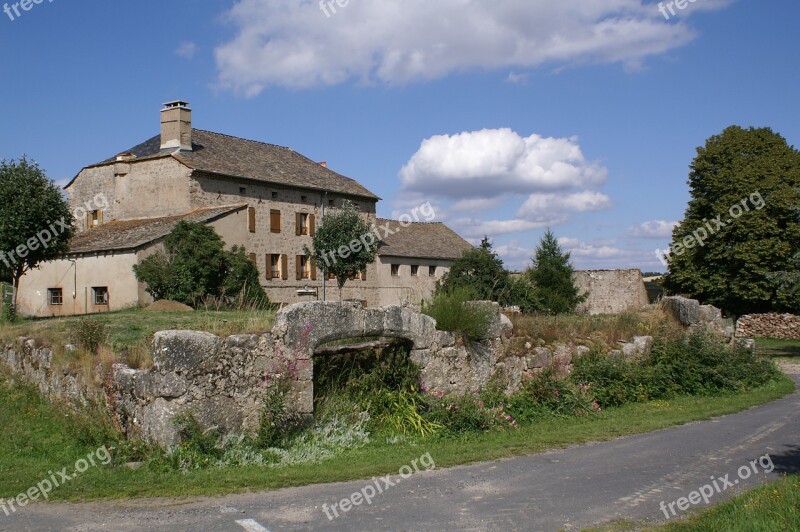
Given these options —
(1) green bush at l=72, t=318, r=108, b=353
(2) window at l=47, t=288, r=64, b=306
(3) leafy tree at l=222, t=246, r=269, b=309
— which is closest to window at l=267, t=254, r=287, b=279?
(3) leafy tree at l=222, t=246, r=269, b=309

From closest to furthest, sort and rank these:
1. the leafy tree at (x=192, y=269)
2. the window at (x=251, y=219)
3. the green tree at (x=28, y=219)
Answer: the green tree at (x=28, y=219) < the leafy tree at (x=192, y=269) < the window at (x=251, y=219)

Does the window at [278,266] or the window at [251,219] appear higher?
the window at [251,219]

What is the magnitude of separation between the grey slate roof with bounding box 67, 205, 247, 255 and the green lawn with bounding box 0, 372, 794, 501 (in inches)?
668

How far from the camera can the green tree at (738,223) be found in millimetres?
32438

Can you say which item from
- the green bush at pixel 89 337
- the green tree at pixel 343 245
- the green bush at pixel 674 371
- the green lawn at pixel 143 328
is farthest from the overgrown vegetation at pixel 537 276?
the green bush at pixel 89 337

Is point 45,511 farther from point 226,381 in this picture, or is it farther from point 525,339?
point 525,339

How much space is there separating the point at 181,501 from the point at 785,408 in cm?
1154

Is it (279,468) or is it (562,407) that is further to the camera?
(562,407)

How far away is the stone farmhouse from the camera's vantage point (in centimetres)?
3088

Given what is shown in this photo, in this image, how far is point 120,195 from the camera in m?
38.1

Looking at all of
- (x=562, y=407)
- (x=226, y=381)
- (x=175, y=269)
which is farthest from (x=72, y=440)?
(x=175, y=269)

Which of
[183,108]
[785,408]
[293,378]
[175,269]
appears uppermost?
[183,108]

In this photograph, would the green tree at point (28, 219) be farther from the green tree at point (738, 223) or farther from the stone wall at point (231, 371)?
the green tree at point (738, 223)

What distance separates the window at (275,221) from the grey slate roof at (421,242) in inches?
292
